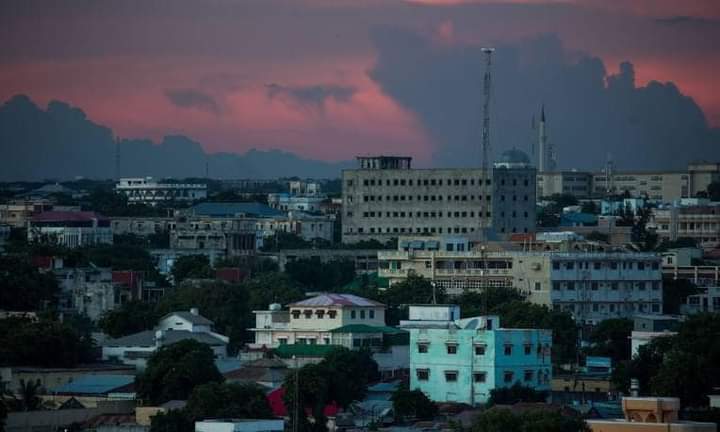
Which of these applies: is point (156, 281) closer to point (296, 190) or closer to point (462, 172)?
point (462, 172)

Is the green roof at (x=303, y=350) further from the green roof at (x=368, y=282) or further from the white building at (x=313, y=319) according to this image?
the green roof at (x=368, y=282)

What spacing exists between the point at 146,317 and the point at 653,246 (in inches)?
1417

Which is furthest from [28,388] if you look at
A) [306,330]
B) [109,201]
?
[109,201]

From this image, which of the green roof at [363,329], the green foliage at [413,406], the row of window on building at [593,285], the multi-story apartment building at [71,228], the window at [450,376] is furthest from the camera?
the multi-story apartment building at [71,228]

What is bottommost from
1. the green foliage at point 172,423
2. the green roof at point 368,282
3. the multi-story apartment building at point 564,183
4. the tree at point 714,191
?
the green foliage at point 172,423

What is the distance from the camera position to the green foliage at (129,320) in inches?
2562

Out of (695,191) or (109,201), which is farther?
(695,191)

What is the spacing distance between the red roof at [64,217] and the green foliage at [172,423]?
71.8 metres

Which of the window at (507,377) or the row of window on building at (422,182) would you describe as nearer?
the window at (507,377)

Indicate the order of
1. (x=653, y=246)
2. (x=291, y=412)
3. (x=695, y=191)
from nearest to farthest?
(x=291, y=412) < (x=653, y=246) < (x=695, y=191)

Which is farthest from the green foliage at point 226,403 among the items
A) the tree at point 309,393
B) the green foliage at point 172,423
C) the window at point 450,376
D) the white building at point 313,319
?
the white building at point 313,319

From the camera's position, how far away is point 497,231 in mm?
102375

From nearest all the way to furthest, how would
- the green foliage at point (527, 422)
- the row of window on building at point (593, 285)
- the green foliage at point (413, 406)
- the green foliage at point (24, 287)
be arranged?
the green foliage at point (527, 422) < the green foliage at point (413, 406) < the green foliage at point (24, 287) < the row of window on building at point (593, 285)

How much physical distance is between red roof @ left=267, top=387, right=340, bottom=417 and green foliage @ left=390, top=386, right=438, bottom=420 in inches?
46.3
